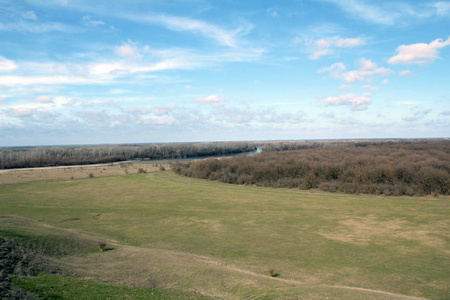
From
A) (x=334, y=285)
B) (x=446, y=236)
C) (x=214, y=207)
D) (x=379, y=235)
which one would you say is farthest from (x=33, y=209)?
(x=446, y=236)

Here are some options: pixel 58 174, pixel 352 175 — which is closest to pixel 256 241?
pixel 352 175

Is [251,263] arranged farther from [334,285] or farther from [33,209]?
[33,209]

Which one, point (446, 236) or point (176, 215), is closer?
point (446, 236)

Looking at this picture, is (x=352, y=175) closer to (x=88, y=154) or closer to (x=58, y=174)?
(x=58, y=174)

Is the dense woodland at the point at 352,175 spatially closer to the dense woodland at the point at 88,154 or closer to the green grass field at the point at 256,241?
the green grass field at the point at 256,241

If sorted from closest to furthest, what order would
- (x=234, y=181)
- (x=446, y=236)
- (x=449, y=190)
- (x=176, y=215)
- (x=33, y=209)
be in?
(x=446, y=236)
(x=176, y=215)
(x=33, y=209)
(x=449, y=190)
(x=234, y=181)

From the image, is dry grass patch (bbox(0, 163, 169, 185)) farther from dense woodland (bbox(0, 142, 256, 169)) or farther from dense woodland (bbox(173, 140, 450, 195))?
dense woodland (bbox(0, 142, 256, 169))

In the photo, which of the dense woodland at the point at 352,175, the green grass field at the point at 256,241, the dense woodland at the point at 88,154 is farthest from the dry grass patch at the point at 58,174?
the dense woodland at the point at 88,154

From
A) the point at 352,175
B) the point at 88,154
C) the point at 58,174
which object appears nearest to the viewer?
the point at 352,175

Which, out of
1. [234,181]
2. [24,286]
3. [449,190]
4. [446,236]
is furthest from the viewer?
[234,181]
